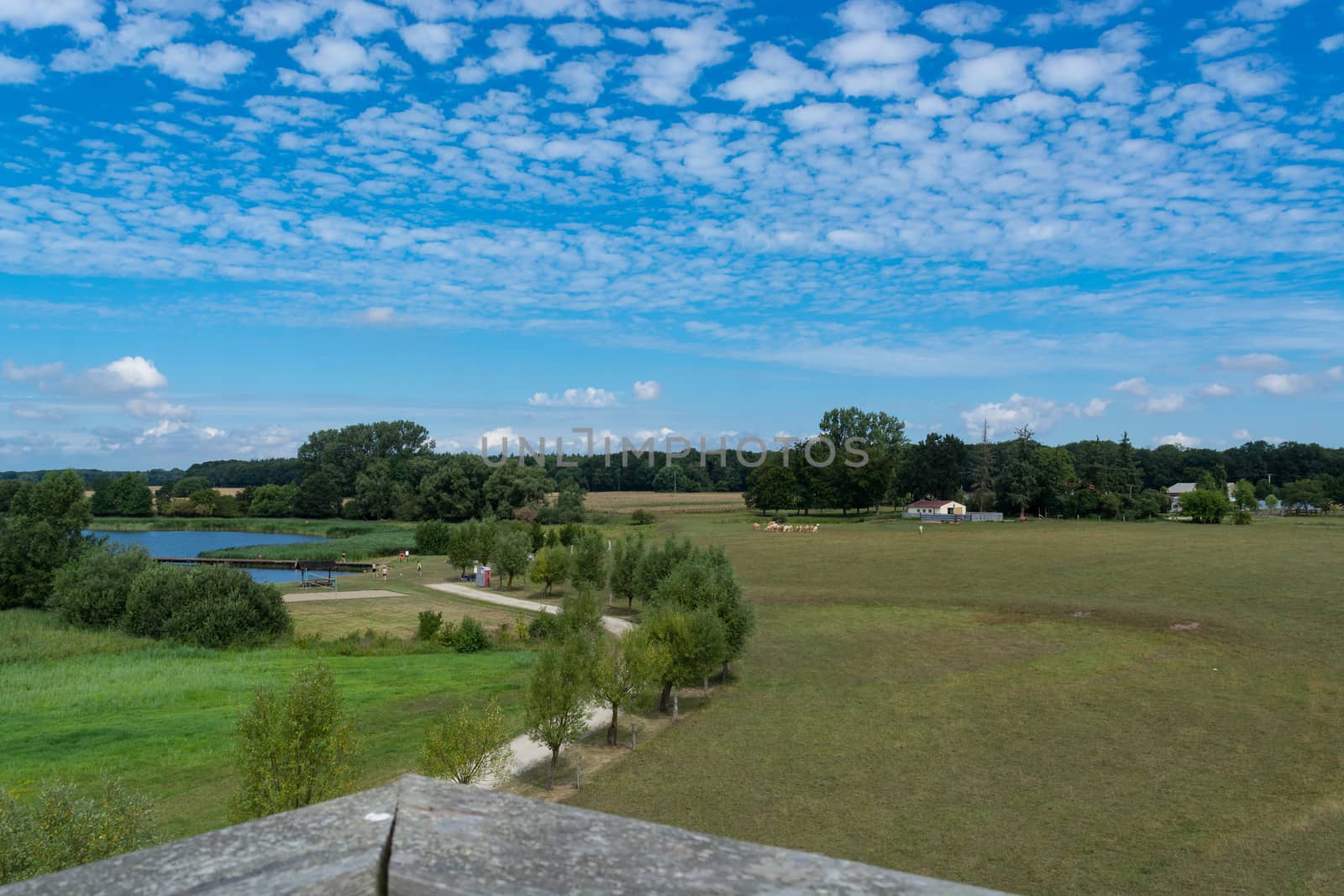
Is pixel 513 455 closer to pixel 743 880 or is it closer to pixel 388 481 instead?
pixel 388 481

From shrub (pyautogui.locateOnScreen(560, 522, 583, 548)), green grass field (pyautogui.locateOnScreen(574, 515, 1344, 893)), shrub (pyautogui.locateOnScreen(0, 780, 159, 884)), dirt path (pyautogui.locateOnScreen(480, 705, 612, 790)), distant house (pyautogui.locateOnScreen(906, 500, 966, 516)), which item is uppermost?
distant house (pyautogui.locateOnScreen(906, 500, 966, 516))

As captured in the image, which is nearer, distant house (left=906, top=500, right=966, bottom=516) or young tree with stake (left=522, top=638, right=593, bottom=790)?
young tree with stake (left=522, top=638, right=593, bottom=790)

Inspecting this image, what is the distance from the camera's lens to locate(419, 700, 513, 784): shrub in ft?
54.6

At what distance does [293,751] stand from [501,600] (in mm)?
36617

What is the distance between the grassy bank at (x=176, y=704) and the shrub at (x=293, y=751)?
1855 mm

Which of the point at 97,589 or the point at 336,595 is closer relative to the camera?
the point at 97,589

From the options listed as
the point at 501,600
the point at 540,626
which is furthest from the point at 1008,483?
the point at 540,626

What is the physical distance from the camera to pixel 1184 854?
14.7 meters

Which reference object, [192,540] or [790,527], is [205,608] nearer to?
[790,527]

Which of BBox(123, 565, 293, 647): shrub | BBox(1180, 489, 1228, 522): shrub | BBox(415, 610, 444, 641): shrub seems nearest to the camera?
→ BBox(123, 565, 293, 647): shrub

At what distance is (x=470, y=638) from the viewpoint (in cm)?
3581

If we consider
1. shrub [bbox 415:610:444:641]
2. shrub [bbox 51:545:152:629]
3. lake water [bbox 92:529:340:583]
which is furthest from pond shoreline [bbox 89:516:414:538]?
shrub [bbox 415:610:444:641]

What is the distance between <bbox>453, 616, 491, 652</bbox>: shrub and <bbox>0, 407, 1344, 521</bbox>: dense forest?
54577mm

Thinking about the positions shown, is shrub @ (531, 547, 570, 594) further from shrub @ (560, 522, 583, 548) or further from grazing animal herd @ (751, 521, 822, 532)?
grazing animal herd @ (751, 521, 822, 532)
